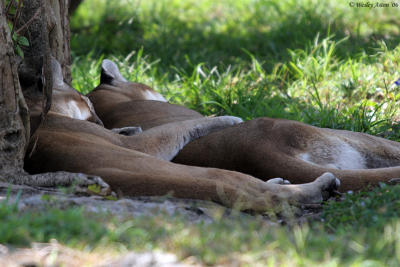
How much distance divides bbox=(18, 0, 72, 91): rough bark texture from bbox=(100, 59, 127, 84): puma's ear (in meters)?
0.57

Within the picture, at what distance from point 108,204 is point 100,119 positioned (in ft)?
8.43

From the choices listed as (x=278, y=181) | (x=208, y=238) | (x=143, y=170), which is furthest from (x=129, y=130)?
(x=208, y=238)

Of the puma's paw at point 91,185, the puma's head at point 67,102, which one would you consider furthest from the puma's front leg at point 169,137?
the puma's paw at point 91,185

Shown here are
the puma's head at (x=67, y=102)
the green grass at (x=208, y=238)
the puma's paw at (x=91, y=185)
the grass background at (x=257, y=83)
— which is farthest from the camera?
the puma's head at (x=67, y=102)

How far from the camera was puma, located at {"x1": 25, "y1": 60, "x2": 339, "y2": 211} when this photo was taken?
307 centimetres

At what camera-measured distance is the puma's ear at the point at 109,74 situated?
19.4 feet

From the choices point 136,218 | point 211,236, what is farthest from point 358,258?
point 136,218

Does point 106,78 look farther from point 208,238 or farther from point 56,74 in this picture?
point 208,238

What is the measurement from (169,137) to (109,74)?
186cm

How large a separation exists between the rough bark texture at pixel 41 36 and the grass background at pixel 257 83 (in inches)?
38.8

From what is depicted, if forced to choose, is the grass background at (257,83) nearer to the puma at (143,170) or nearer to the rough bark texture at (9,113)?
the puma at (143,170)

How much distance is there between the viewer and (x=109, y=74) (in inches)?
234

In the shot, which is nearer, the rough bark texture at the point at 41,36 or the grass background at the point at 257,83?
the grass background at the point at 257,83

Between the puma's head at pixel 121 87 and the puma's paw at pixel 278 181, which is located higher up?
the puma's paw at pixel 278 181
